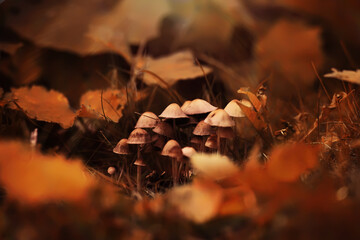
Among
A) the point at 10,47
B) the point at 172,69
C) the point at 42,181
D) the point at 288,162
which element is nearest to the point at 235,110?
the point at 288,162

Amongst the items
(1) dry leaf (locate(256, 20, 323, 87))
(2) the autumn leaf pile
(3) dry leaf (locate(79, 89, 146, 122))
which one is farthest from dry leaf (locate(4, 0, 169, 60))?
(1) dry leaf (locate(256, 20, 323, 87))

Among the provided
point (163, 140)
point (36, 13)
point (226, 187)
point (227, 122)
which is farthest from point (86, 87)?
point (226, 187)

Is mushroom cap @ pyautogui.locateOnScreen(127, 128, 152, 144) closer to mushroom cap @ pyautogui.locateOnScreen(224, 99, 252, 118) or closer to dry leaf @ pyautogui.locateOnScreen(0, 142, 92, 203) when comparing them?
mushroom cap @ pyautogui.locateOnScreen(224, 99, 252, 118)

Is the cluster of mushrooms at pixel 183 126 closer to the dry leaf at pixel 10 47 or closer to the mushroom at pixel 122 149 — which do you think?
the mushroom at pixel 122 149

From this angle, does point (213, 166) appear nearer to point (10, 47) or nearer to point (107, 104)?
point (107, 104)

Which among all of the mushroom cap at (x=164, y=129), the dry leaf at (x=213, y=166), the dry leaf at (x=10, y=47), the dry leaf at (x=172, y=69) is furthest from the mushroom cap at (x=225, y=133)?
the dry leaf at (x=10, y=47)

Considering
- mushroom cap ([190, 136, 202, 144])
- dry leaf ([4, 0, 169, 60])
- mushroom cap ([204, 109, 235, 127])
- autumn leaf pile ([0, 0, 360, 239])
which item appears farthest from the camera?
dry leaf ([4, 0, 169, 60])

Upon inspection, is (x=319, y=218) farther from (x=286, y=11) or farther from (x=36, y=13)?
(x=286, y=11)
